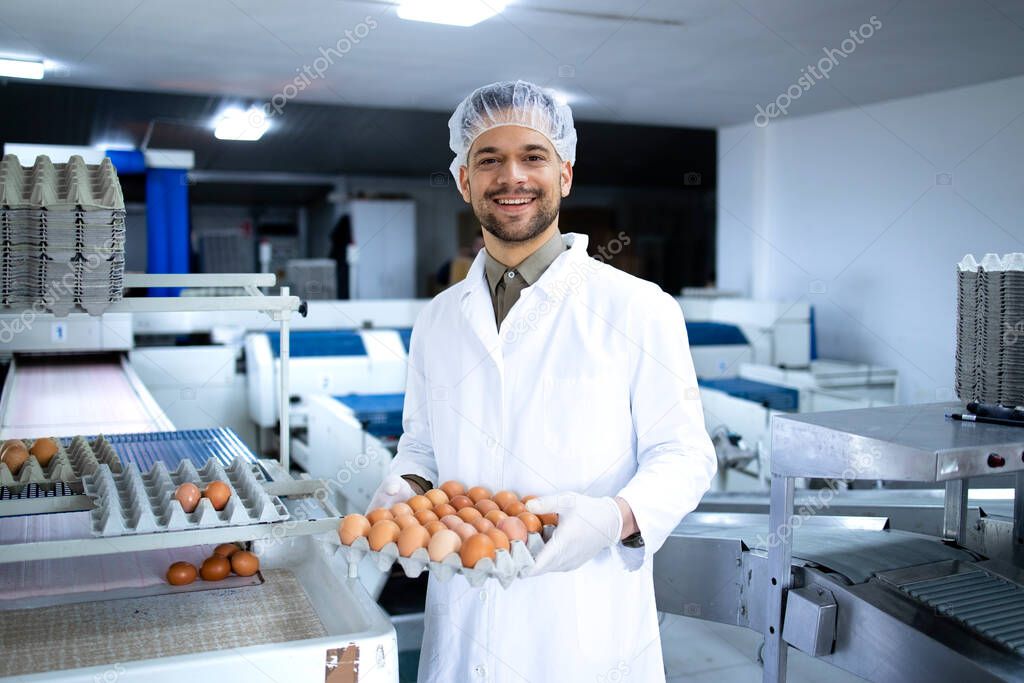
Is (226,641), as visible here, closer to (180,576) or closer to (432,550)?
(180,576)

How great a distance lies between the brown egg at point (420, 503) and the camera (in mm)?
1517

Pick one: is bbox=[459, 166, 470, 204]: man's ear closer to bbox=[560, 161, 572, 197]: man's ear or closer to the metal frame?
bbox=[560, 161, 572, 197]: man's ear

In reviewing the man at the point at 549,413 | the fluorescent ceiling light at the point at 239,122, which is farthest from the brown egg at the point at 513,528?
the fluorescent ceiling light at the point at 239,122

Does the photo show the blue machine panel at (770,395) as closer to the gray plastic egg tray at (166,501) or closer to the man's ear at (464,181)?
the man's ear at (464,181)

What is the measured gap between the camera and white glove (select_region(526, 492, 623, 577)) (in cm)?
133

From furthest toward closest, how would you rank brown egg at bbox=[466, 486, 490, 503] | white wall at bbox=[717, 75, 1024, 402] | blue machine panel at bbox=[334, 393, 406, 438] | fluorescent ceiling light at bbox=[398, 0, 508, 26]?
white wall at bbox=[717, 75, 1024, 402] → blue machine panel at bbox=[334, 393, 406, 438] → fluorescent ceiling light at bbox=[398, 0, 508, 26] → brown egg at bbox=[466, 486, 490, 503]

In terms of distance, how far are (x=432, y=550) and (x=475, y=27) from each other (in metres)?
3.15

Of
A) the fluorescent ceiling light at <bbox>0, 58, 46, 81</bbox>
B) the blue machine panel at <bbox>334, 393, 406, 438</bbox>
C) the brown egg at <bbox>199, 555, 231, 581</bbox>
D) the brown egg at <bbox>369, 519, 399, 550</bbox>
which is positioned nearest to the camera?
the brown egg at <bbox>369, 519, 399, 550</bbox>

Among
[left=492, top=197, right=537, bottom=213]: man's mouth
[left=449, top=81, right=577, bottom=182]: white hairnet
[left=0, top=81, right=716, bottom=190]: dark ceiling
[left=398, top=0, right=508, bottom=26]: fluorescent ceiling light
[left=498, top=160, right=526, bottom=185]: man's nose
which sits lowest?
[left=492, top=197, right=537, bottom=213]: man's mouth

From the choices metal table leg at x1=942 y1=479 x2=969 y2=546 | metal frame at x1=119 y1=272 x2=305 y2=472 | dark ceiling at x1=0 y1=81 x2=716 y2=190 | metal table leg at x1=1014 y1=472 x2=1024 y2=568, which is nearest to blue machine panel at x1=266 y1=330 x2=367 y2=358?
dark ceiling at x1=0 y1=81 x2=716 y2=190

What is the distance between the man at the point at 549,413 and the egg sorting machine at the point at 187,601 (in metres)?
0.23

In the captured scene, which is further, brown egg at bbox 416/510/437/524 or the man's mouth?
the man's mouth

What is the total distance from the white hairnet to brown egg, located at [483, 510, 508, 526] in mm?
726

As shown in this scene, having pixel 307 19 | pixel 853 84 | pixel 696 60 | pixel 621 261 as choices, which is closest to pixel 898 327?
pixel 853 84
